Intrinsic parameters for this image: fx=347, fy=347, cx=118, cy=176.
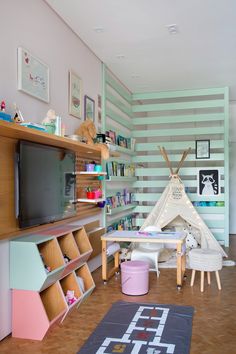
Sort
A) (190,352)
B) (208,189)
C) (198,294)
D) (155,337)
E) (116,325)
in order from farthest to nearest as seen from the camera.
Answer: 1. (208,189)
2. (198,294)
3. (116,325)
4. (155,337)
5. (190,352)

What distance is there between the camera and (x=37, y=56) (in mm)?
3064

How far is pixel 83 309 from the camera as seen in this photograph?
3.18m

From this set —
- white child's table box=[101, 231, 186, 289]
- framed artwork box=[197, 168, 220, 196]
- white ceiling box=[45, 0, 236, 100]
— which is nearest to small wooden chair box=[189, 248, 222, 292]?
white child's table box=[101, 231, 186, 289]

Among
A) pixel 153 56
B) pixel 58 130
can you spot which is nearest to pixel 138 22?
pixel 153 56

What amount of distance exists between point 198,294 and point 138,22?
2911 millimetres

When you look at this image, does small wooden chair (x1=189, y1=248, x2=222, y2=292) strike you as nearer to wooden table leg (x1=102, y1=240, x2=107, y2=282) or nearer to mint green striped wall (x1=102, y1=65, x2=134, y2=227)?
wooden table leg (x1=102, y1=240, x2=107, y2=282)

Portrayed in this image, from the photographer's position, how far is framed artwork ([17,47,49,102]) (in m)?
2.77

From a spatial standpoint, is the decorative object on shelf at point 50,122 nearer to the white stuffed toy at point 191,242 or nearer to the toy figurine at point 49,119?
the toy figurine at point 49,119

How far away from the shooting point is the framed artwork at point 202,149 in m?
6.29

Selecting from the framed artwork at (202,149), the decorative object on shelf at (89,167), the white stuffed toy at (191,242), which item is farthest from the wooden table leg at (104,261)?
the framed artwork at (202,149)

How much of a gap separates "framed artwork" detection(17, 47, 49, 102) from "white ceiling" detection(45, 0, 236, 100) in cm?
68

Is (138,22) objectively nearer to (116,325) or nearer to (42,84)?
(42,84)

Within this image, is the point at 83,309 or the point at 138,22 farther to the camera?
the point at 138,22

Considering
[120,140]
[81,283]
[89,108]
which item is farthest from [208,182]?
[81,283]
